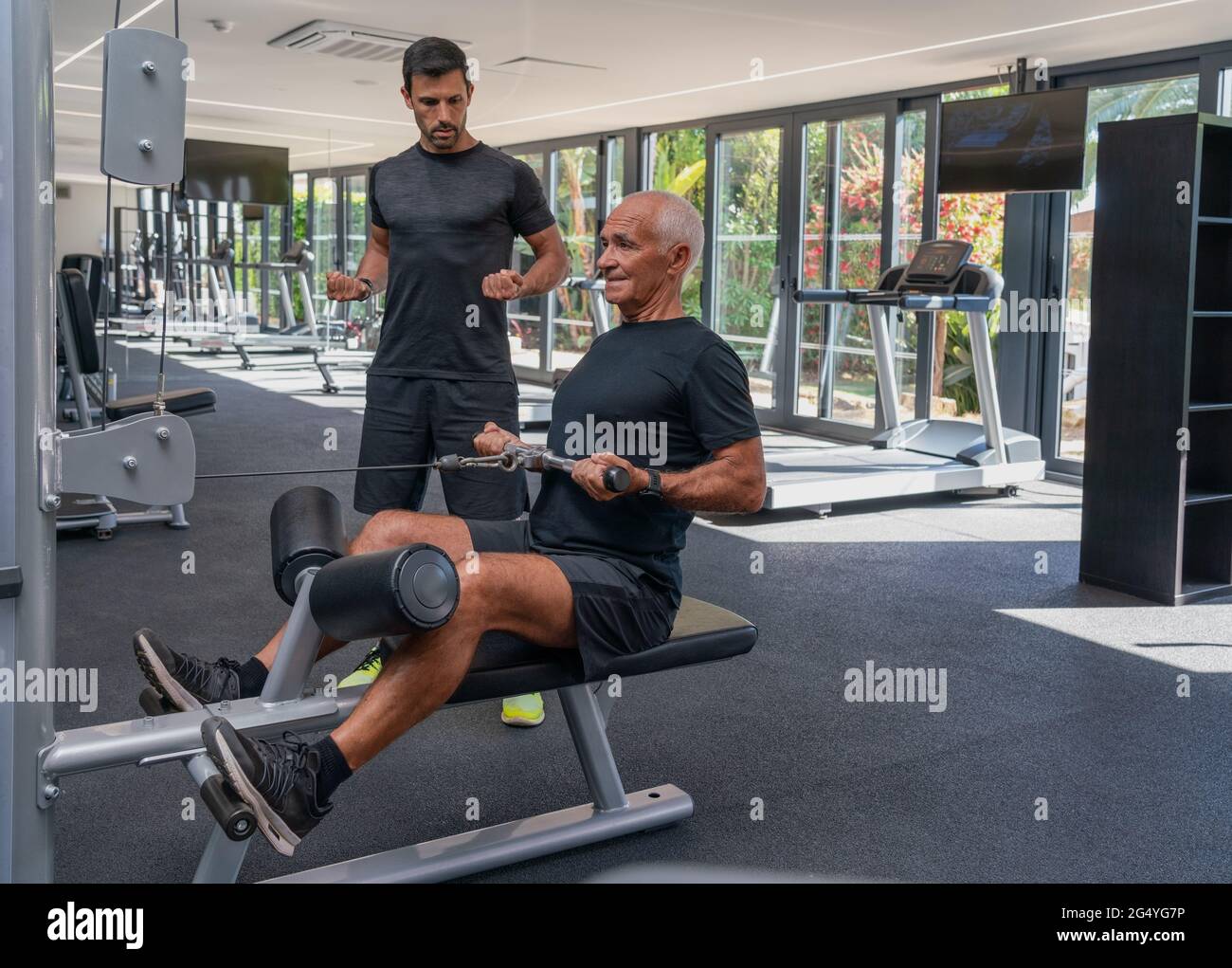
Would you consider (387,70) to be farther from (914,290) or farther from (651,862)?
(651,862)

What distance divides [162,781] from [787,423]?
6228mm

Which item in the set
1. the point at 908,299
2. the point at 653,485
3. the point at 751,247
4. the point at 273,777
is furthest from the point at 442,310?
the point at 751,247

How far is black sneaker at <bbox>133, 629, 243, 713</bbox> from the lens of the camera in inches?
72.3

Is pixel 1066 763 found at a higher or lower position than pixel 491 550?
lower

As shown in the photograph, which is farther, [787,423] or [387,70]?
[787,423]

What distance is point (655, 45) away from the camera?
6.15 metres

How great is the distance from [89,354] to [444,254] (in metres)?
2.96

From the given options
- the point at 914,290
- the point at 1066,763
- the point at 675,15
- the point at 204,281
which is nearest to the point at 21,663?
the point at 1066,763

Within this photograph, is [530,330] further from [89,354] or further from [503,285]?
[503,285]

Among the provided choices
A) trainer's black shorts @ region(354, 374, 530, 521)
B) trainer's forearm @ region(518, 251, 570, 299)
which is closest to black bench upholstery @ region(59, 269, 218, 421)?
trainer's black shorts @ region(354, 374, 530, 521)

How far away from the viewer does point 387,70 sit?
7.21 meters

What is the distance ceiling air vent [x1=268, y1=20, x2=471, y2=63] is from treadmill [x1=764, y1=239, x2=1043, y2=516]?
7.95 feet

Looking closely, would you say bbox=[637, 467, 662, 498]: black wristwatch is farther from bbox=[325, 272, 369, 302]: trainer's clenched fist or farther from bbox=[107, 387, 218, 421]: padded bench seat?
bbox=[107, 387, 218, 421]: padded bench seat
